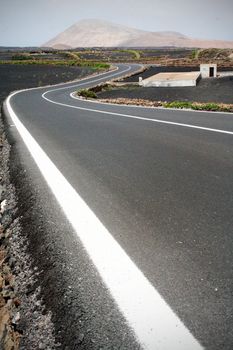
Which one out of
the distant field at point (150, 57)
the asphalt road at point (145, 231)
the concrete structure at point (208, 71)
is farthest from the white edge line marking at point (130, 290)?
the distant field at point (150, 57)

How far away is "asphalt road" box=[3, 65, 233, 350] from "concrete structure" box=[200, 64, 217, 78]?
1676 inches

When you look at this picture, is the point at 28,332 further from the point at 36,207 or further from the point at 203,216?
the point at 36,207

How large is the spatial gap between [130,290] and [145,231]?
92cm

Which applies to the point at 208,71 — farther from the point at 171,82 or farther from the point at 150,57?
the point at 150,57

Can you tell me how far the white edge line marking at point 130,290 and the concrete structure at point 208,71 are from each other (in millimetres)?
46461

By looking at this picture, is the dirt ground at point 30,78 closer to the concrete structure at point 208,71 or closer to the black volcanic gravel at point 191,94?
the black volcanic gravel at point 191,94

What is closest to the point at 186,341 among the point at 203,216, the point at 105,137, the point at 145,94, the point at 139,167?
the point at 203,216

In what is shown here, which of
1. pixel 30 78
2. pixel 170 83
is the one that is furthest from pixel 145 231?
pixel 30 78

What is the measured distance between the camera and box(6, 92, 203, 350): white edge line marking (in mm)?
1894

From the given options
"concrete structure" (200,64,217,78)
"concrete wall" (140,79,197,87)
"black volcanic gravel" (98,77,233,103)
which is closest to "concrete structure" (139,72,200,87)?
"concrete wall" (140,79,197,87)

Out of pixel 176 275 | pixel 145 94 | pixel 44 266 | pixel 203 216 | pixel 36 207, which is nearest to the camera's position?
pixel 176 275

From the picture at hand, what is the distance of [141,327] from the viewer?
199cm

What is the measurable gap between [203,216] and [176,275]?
1.07 m

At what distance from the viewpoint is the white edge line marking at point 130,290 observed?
1894mm
